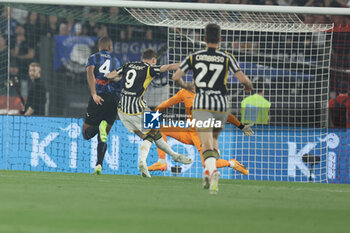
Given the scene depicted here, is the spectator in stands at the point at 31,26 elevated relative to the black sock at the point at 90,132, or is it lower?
elevated

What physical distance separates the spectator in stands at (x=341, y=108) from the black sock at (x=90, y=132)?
4752 mm

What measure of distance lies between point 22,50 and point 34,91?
3.55m

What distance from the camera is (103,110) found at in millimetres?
13094

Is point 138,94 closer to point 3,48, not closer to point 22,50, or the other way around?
point 3,48

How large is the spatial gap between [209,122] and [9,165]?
689 centimetres

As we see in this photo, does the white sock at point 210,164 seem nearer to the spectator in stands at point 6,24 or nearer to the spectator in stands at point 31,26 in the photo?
the spectator in stands at point 6,24

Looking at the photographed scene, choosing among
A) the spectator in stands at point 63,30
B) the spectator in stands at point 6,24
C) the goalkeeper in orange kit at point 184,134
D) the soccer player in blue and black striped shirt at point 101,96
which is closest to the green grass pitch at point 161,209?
the goalkeeper in orange kit at point 184,134

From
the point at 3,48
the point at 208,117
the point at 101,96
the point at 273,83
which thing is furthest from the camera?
the point at 3,48

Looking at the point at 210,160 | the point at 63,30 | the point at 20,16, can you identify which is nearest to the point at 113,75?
the point at 210,160

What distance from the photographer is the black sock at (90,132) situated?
13391mm

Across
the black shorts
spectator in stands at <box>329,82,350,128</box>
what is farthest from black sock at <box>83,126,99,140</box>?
spectator in stands at <box>329,82,350,128</box>

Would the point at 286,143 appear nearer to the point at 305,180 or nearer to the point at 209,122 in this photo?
the point at 305,180

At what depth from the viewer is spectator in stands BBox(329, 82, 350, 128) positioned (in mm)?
15133

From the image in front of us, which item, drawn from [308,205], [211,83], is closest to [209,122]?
[211,83]
